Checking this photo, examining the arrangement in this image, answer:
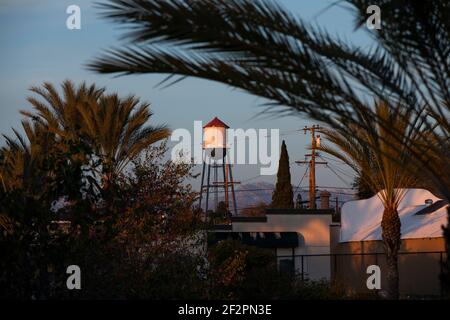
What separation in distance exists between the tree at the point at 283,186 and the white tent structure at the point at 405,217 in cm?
1673

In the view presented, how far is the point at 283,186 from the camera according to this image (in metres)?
53.5

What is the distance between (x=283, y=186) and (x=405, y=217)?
843 inches

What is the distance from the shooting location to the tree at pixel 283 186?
5231cm

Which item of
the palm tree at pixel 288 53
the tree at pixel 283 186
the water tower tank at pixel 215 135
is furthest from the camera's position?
the tree at pixel 283 186

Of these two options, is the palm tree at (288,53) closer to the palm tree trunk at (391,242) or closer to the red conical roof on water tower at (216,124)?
the palm tree trunk at (391,242)

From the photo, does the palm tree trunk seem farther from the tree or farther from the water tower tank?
the tree

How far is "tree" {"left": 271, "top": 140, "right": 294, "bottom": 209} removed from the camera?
172ft

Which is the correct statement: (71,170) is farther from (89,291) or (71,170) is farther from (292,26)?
(292,26)

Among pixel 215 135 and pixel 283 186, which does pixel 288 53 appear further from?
pixel 283 186

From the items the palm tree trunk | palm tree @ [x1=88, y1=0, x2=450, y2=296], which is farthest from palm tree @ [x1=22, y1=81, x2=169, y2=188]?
palm tree @ [x1=88, y1=0, x2=450, y2=296]

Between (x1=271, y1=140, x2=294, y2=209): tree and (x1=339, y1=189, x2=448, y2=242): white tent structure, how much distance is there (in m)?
16.7

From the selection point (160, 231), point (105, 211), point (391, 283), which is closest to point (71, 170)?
point (105, 211)

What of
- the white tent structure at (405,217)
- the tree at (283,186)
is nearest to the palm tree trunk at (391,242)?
the white tent structure at (405,217)
